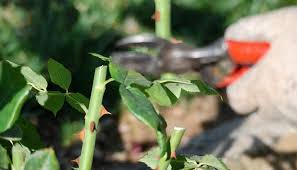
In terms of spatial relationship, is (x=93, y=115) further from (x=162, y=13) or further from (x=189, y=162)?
(x=162, y=13)

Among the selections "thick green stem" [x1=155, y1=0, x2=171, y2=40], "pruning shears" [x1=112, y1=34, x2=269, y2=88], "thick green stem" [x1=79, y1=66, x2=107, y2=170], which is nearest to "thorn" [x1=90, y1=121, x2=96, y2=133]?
"thick green stem" [x1=79, y1=66, x2=107, y2=170]

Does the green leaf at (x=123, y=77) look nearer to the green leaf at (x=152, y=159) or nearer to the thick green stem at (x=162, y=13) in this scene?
the green leaf at (x=152, y=159)

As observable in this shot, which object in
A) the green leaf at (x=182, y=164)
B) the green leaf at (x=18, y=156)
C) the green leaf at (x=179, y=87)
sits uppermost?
the green leaf at (x=179, y=87)

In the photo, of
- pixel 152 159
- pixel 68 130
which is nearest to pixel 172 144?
pixel 152 159

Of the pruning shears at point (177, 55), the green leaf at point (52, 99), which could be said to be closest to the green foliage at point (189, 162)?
the green leaf at point (52, 99)

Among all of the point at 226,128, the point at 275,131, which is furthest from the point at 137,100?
the point at 226,128

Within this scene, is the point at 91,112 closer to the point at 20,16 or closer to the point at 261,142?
the point at 261,142
